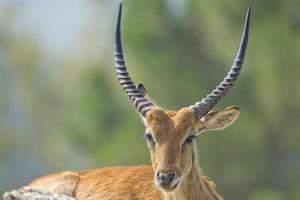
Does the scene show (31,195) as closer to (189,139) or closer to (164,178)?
(189,139)

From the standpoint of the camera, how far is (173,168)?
9430mm

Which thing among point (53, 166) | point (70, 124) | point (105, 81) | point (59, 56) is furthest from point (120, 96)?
point (59, 56)

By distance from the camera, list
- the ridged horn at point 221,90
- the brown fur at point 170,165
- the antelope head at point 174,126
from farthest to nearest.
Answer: the ridged horn at point 221,90
the brown fur at point 170,165
the antelope head at point 174,126

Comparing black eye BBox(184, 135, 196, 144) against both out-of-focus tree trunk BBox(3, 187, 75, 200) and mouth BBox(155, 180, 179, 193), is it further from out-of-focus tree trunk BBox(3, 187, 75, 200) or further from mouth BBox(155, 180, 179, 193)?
out-of-focus tree trunk BBox(3, 187, 75, 200)

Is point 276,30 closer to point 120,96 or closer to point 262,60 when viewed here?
point 262,60

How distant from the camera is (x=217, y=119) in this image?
10109 millimetres

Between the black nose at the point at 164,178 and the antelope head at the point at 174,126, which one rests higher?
the antelope head at the point at 174,126

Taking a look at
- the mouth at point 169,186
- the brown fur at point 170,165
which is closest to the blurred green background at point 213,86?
the brown fur at point 170,165

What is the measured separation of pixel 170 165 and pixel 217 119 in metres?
0.84

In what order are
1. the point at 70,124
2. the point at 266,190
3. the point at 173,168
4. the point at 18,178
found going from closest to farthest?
the point at 173,168, the point at 266,190, the point at 70,124, the point at 18,178

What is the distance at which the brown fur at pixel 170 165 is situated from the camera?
31.4 ft

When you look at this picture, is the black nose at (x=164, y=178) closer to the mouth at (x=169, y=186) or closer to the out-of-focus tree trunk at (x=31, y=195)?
the mouth at (x=169, y=186)

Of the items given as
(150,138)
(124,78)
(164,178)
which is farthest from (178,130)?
(124,78)

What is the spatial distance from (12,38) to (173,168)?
106 feet
